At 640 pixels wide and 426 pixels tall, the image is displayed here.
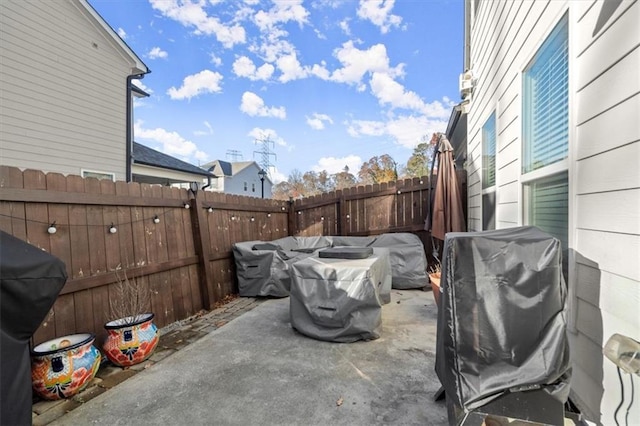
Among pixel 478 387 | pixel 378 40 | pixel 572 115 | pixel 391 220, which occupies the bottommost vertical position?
pixel 478 387

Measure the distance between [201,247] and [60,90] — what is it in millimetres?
4678

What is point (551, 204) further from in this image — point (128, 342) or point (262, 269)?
point (262, 269)

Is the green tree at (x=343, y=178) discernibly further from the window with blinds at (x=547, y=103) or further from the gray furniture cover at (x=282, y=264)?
the window with blinds at (x=547, y=103)

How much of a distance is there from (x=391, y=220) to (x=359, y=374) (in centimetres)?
385

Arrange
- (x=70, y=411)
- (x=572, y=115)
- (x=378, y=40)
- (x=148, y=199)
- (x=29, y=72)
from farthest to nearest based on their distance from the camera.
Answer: (x=378, y=40) → (x=29, y=72) → (x=148, y=199) → (x=70, y=411) → (x=572, y=115)

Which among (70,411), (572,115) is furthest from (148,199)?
(572,115)

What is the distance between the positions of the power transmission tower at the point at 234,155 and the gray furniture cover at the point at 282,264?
24.7 m

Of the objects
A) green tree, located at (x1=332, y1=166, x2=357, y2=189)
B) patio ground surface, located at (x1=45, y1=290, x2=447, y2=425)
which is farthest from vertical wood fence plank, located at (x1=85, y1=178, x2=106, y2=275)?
green tree, located at (x1=332, y1=166, x2=357, y2=189)

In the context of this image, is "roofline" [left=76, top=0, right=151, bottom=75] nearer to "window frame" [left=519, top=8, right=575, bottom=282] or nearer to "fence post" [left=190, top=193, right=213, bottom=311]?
"fence post" [left=190, top=193, right=213, bottom=311]

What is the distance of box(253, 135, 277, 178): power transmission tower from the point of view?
24.3 meters

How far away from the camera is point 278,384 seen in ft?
7.37

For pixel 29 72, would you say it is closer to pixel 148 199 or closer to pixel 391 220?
pixel 148 199

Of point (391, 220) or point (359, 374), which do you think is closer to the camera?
point (359, 374)

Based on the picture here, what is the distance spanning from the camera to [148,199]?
3.50 metres
